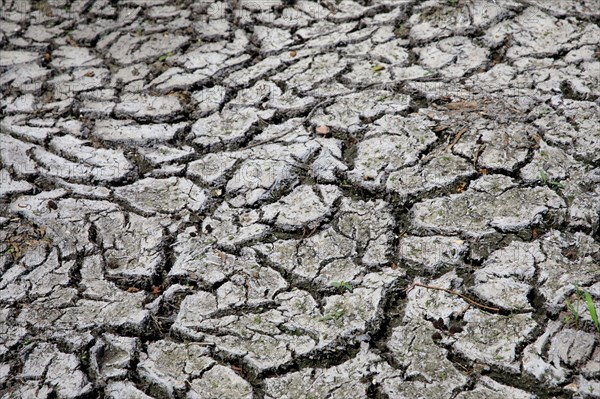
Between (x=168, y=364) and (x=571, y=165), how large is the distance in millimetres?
1510

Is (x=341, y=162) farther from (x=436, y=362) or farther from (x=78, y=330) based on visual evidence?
(x=78, y=330)

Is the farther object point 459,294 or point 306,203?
point 306,203

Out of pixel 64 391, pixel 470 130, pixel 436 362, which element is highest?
pixel 470 130

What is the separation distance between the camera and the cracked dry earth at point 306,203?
2002mm

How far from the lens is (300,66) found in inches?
126

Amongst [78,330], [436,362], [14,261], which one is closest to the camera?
[436,362]

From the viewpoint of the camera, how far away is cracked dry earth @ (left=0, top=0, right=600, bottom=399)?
2002mm

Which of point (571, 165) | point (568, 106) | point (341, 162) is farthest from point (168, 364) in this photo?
point (568, 106)

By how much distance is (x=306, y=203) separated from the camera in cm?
251

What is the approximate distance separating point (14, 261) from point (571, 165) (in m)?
1.96

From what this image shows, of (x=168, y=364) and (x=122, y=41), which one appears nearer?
(x=168, y=364)

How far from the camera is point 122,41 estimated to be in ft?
11.7

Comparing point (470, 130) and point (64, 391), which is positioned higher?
point (470, 130)

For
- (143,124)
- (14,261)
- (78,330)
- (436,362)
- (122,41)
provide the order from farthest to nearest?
(122,41) → (143,124) → (14,261) → (78,330) → (436,362)
